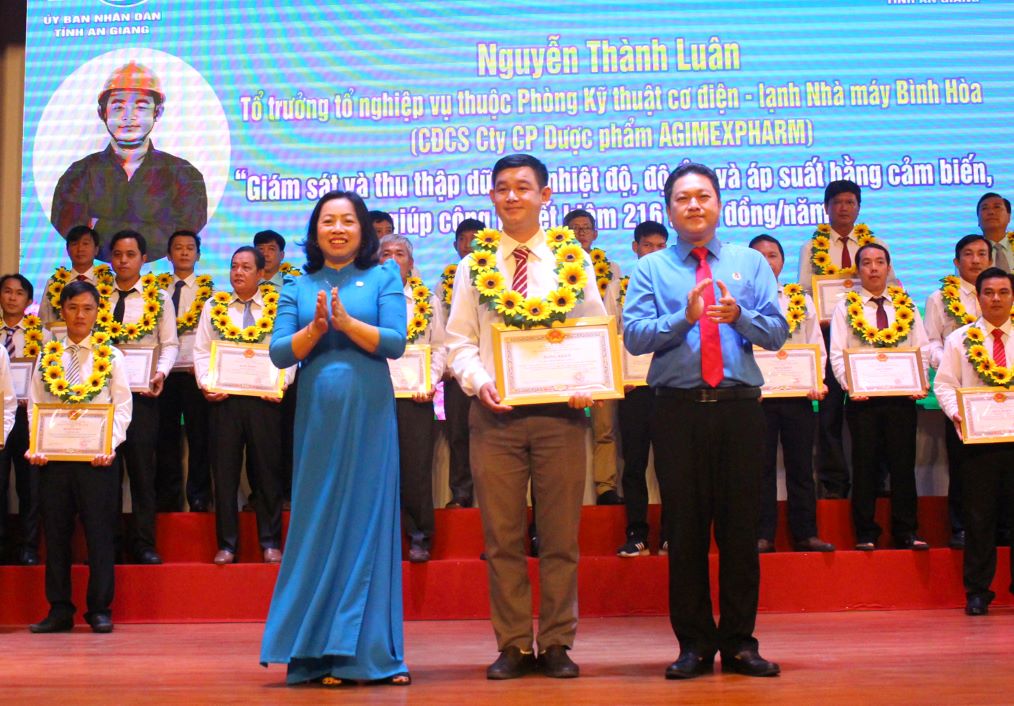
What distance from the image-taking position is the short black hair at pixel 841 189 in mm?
6438

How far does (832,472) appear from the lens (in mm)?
5988

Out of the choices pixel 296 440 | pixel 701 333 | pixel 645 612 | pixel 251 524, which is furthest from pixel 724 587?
pixel 251 524

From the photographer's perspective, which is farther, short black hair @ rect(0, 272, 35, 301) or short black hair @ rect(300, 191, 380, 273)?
short black hair @ rect(0, 272, 35, 301)

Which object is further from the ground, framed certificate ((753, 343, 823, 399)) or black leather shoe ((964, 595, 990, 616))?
framed certificate ((753, 343, 823, 399))

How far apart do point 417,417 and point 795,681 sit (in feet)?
9.57

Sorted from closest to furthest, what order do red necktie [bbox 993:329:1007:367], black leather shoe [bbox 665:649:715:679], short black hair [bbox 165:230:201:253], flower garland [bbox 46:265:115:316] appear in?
black leather shoe [bbox 665:649:715:679] < red necktie [bbox 993:329:1007:367] < flower garland [bbox 46:265:115:316] < short black hair [bbox 165:230:201:253]

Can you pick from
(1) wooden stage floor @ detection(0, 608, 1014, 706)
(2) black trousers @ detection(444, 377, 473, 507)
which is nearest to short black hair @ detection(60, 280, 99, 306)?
(1) wooden stage floor @ detection(0, 608, 1014, 706)

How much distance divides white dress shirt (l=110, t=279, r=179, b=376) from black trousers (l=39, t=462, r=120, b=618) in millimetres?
818

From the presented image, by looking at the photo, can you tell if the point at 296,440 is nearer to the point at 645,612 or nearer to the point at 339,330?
the point at 339,330

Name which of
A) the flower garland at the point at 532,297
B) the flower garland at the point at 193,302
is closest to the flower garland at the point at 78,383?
the flower garland at the point at 193,302

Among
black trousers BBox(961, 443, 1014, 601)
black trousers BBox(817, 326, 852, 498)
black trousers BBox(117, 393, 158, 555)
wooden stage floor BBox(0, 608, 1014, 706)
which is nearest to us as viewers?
wooden stage floor BBox(0, 608, 1014, 706)

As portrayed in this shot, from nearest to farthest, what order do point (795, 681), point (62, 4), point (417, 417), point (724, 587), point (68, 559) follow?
point (795, 681)
point (724, 587)
point (68, 559)
point (417, 417)
point (62, 4)

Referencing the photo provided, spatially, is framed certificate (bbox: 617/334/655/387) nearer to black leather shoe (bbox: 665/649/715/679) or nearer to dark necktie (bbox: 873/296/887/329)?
dark necktie (bbox: 873/296/887/329)

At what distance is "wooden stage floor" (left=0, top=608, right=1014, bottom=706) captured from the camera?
306 centimetres
